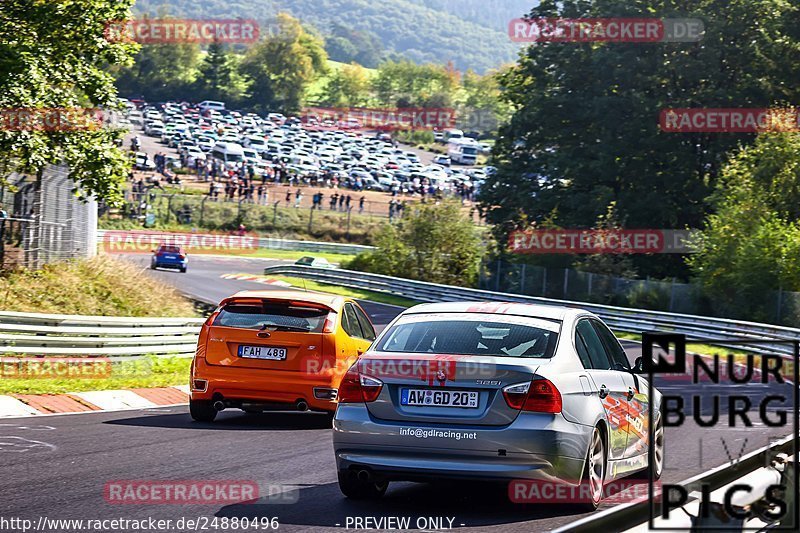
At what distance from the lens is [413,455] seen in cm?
806

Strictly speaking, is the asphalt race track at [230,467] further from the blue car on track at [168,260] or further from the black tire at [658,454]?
the blue car on track at [168,260]

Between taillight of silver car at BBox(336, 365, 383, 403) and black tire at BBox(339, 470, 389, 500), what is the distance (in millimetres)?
525

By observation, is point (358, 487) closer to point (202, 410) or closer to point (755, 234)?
point (202, 410)

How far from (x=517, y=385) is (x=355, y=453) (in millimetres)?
1248

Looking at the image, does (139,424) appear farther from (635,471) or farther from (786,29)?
(786,29)

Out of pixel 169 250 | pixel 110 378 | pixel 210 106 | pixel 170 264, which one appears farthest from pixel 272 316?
pixel 210 106

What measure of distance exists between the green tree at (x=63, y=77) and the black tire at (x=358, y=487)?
46.4 feet

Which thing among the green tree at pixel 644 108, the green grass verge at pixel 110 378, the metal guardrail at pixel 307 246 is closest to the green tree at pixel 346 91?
the metal guardrail at pixel 307 246

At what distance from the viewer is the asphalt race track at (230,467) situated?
7883 mm

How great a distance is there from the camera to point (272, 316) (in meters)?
13.3

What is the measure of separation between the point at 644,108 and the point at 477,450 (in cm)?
4394

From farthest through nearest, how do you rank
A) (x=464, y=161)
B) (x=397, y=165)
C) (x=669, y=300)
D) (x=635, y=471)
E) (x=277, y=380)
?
(x=464, y=161), (x=397, y=165), (x=669, y=300), (x=277, y=380), (x=635, y=471)

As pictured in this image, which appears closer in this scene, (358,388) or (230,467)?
(358,388)

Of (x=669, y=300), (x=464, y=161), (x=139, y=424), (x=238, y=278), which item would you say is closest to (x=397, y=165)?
(x=464, y=161)
